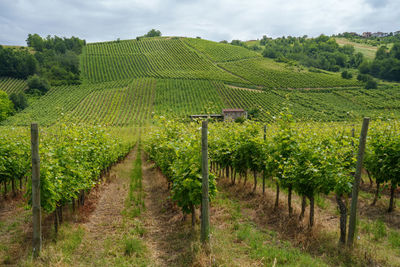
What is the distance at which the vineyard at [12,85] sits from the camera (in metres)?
86.8

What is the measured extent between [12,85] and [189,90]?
63.9m

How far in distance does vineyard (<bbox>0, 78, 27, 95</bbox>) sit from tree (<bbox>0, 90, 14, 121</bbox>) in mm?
18882

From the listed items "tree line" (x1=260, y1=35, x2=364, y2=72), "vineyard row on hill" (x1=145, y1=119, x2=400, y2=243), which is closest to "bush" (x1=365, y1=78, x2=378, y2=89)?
"tree line" (x1=260, y1=35, x2=364, y2=72)

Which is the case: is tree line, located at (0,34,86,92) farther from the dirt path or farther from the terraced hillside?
the dirt path

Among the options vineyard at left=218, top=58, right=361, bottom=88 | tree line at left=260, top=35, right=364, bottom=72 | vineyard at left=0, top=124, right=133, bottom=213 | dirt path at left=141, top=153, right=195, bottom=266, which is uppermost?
tree line at left=260, top=35, right=364, bottom=72

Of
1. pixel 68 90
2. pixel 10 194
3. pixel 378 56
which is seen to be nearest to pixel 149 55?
pixel 68 90

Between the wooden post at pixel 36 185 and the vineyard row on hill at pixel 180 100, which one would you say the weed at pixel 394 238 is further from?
the vineyard row on hill at pixel 180 100

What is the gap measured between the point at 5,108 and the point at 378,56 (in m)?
154

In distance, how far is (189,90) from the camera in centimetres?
8744

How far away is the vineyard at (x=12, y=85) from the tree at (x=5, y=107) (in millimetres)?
18882

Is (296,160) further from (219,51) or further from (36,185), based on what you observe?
(219,51)

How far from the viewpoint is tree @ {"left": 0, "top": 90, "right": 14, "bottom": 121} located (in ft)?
216

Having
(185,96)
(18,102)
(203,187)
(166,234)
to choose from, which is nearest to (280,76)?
(185,96)

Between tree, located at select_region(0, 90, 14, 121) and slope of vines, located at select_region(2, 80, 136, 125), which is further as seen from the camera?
tree, located at select_region(0, 90, 14, 121)
